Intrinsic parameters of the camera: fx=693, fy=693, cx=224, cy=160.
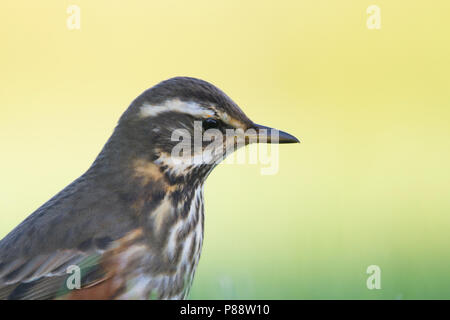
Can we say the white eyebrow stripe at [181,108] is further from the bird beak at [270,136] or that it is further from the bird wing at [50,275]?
the bird wing at [50,275]

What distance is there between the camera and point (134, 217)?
4.86 meters

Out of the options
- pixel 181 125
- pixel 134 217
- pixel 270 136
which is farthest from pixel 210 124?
pixel 134 217

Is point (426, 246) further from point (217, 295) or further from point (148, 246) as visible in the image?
point (148, 246)

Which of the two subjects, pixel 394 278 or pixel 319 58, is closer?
pixel 394 278

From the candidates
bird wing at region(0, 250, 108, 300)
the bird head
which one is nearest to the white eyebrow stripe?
the bird head

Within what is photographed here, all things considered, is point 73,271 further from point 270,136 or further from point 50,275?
point 270,136

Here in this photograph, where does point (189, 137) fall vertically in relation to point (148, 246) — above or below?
above

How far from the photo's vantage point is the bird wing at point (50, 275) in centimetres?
470

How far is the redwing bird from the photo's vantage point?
15.5ft

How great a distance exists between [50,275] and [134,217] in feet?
2.25

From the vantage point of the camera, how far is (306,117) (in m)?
11.9

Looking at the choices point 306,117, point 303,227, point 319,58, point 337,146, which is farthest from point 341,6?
point 303,227

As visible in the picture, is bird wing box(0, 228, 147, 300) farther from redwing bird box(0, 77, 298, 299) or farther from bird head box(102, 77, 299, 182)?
bird head box(102, 77, 299, 182)
